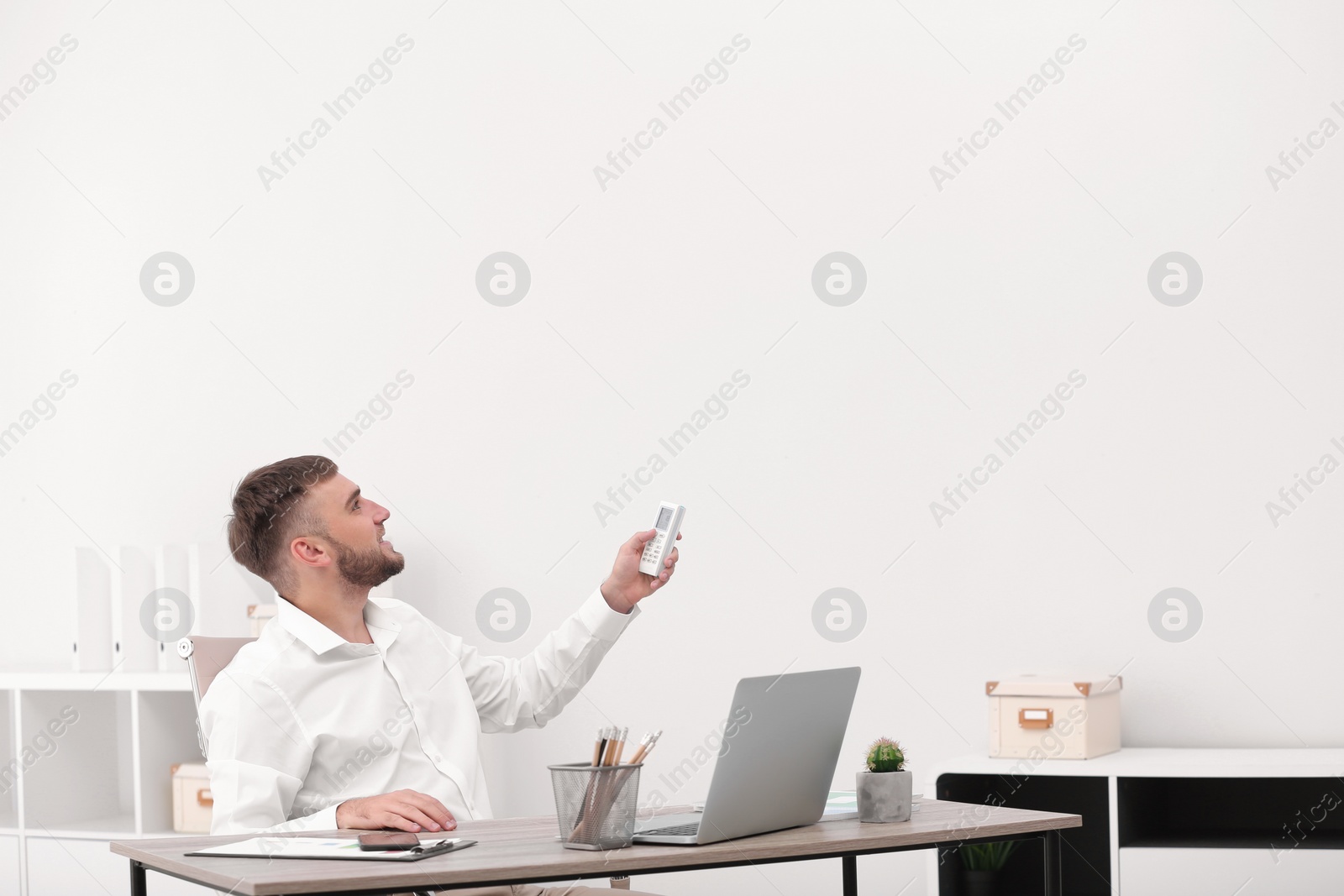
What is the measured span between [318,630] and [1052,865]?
3.85 feet

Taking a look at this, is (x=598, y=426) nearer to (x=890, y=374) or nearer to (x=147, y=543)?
(x=890, y=374)

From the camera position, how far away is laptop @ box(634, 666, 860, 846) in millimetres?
1535

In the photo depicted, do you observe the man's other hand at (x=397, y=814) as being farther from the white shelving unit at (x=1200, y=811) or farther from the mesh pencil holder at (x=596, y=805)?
the white shelving unit at (x=1200, y=811)

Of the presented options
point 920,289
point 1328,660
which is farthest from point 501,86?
point 1328,660

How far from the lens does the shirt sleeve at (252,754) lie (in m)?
1.91

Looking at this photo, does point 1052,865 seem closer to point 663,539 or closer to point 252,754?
point 663,539

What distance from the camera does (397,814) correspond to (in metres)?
1.71

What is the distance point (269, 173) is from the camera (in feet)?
13.2

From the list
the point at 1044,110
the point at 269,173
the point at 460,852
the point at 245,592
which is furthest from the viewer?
the point at 269,173

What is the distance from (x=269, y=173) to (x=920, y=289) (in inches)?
80.0

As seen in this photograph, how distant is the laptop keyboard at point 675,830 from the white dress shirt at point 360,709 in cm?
46

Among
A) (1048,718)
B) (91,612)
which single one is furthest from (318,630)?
(91,612)

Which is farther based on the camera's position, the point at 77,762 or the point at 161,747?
the point at 77,762

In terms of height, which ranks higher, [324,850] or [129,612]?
[129,612]
